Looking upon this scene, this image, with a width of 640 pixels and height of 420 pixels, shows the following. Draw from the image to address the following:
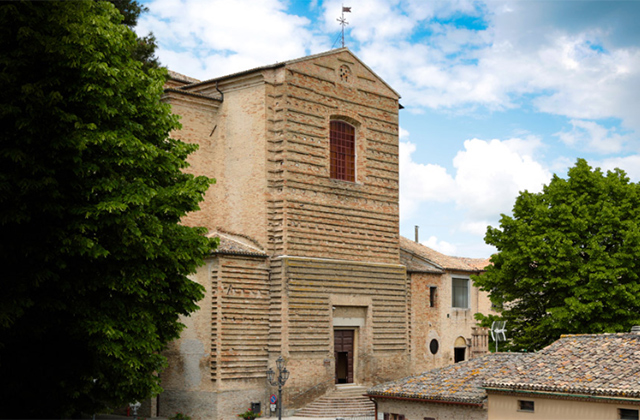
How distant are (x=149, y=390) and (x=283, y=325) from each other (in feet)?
39.6

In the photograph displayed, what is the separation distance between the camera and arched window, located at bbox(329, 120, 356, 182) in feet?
113

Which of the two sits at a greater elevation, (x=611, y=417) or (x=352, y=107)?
(x=352, y=107)

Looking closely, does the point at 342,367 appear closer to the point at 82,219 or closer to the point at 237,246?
the point at 237,246

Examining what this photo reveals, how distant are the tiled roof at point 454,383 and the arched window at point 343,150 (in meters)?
10.4

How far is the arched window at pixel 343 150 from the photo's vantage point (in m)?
34.4

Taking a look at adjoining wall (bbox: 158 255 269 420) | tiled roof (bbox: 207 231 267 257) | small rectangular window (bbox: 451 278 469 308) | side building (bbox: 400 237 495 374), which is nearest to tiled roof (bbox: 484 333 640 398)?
adjoining wall (bbox: 158 255 269 420)

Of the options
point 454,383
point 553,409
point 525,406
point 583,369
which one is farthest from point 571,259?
point 553,409

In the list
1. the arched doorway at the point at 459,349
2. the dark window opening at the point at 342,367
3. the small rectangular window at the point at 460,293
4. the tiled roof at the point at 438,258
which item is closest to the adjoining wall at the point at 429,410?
the dark window opening at the point at 342,367

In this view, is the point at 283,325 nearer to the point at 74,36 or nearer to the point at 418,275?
the point at 418,275

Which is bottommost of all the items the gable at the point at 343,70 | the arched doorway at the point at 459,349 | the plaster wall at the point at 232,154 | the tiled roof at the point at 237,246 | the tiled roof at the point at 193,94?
the arched doorway at the point at 459,349

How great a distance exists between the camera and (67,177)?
17.0 meters

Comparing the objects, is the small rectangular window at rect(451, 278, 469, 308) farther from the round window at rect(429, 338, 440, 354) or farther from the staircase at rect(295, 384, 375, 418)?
the staircase at rect(295, 384, 375, 418)

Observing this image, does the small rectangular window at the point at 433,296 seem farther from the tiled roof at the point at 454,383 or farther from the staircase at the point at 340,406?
the tiled roof at the point at 454,383

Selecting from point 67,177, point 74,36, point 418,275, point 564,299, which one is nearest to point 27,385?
point 67,177
